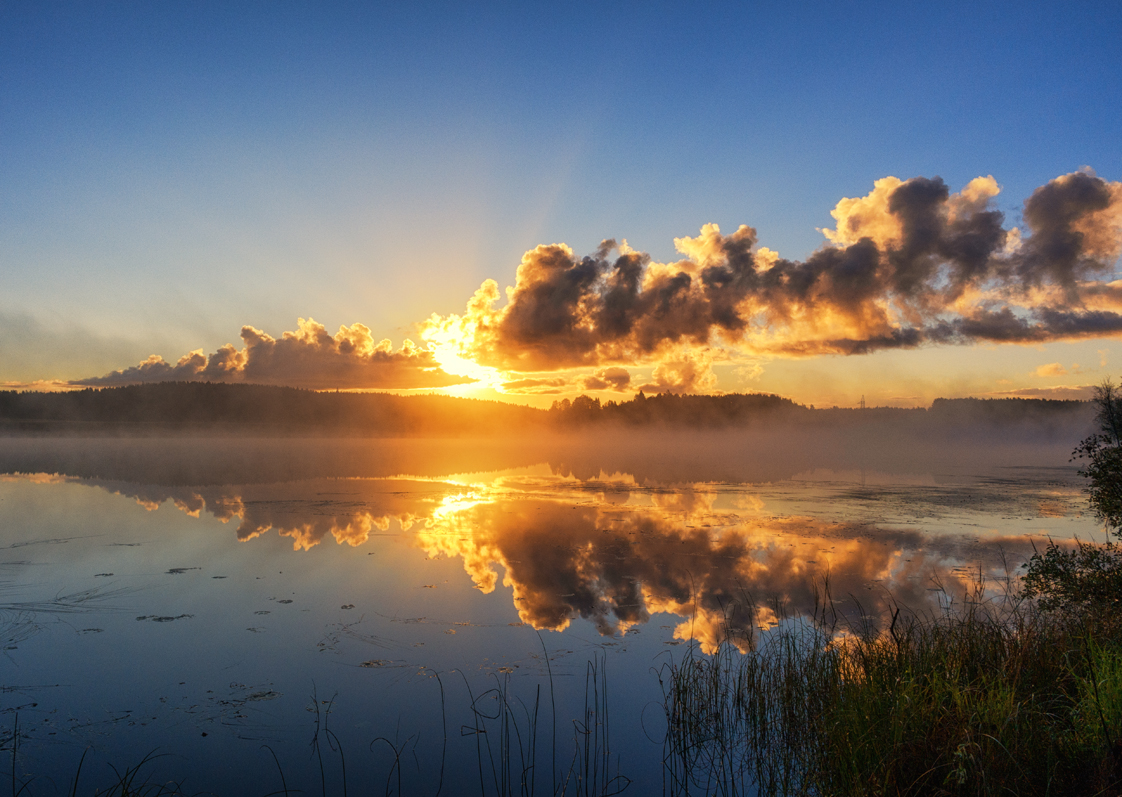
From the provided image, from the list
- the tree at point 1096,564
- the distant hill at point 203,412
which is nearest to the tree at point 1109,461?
the tree at point 1096,564

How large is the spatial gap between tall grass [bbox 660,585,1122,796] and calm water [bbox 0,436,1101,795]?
61 centimetres

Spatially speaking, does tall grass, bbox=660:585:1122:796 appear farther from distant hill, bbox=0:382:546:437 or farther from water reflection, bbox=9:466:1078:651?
distant hill, bbox=0:382:546:437

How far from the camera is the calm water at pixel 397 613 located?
5.82 metres

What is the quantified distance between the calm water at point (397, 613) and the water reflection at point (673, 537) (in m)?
0.10

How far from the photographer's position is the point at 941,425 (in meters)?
130

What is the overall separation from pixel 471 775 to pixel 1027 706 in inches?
184

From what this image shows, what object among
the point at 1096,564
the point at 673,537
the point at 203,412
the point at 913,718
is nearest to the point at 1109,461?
the point at 1096,564

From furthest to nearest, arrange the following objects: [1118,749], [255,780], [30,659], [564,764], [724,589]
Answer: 1. [724,589]
2. [30,659]
3. [564,764]
4. [255,780]
5. [1118,749]

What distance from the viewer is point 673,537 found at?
646 inches

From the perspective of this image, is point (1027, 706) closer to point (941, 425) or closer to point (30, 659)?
point (30, 659)

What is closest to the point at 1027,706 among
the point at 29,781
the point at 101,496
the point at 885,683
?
the point at 885,683

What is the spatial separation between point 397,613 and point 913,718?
24.4 ft

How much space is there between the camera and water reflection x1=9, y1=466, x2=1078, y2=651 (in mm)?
10445

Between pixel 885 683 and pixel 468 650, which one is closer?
pixel 885 683
